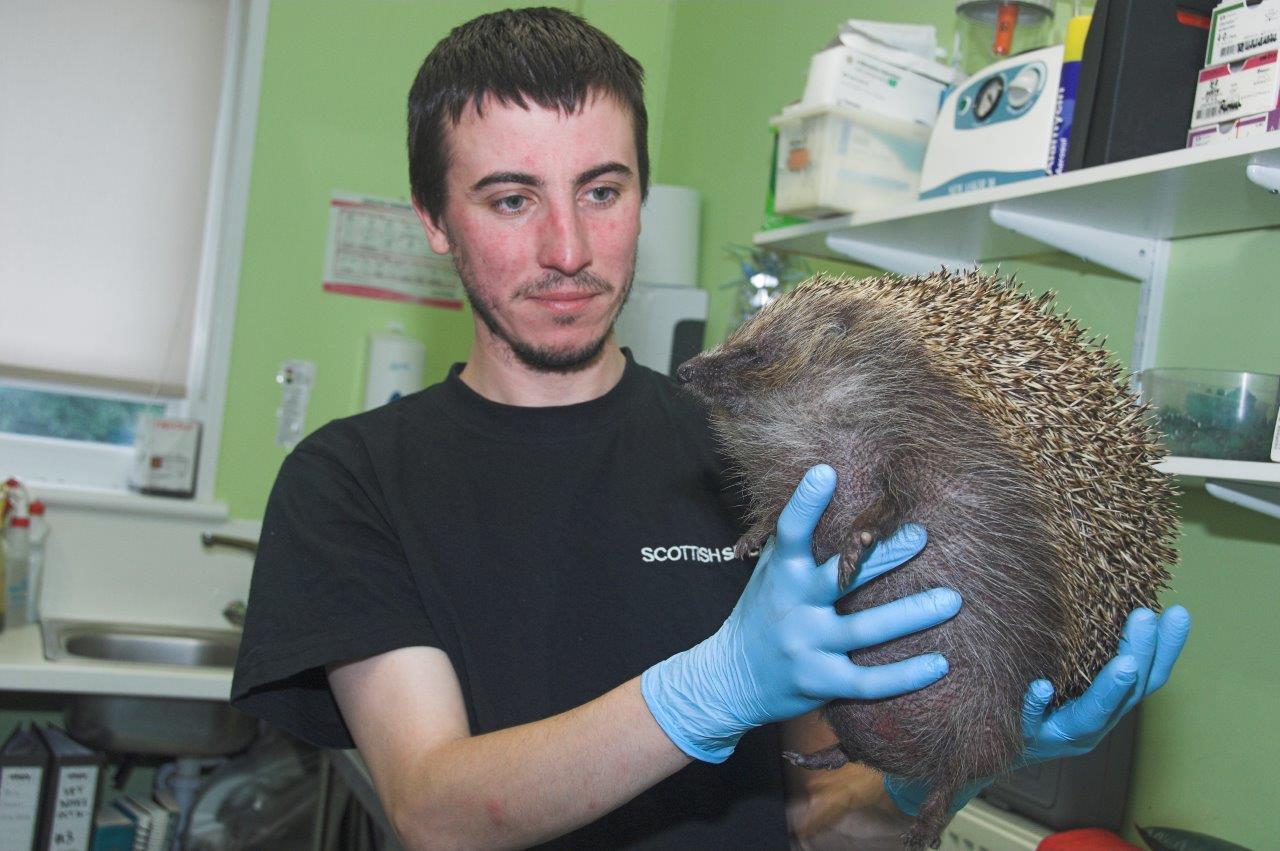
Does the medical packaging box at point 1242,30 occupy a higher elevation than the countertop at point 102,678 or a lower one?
higher

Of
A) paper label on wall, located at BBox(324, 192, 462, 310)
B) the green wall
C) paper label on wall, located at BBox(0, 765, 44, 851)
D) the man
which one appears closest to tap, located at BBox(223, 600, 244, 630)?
the green wall

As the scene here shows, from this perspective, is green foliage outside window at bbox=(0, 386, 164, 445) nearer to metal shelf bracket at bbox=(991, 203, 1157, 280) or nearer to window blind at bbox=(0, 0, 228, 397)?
window blind at bbox=(0, 0, 228, 397)

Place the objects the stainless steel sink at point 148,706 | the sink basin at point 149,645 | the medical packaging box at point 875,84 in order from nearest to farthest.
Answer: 1. the medical packaging box at point 875,84
2. the stainless steel sink at point 148,706
3. the sink basin at point 149,645

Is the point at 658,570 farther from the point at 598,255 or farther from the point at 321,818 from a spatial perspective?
the point at 321,818

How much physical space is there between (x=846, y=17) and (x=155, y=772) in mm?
3548

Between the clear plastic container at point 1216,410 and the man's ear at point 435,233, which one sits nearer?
the clear plastic container at point 1216,410

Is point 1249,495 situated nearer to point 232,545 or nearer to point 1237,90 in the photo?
point 1237,90

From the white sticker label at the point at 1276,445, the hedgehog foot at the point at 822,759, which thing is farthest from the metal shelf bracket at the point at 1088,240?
the hedgehog foot at the point at 822,759

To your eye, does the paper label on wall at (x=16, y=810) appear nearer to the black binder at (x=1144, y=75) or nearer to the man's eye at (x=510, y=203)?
the man's eye at (x=510, y=203)

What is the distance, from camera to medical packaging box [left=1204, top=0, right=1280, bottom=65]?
176 cm

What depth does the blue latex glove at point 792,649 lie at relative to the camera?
125 centimetres

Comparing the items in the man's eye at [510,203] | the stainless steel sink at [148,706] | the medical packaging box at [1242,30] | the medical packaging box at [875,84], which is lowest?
the stainless steel sink at [148,706]

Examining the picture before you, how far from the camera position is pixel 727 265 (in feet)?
13.7

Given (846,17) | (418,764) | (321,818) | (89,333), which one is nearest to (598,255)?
(418,764)
